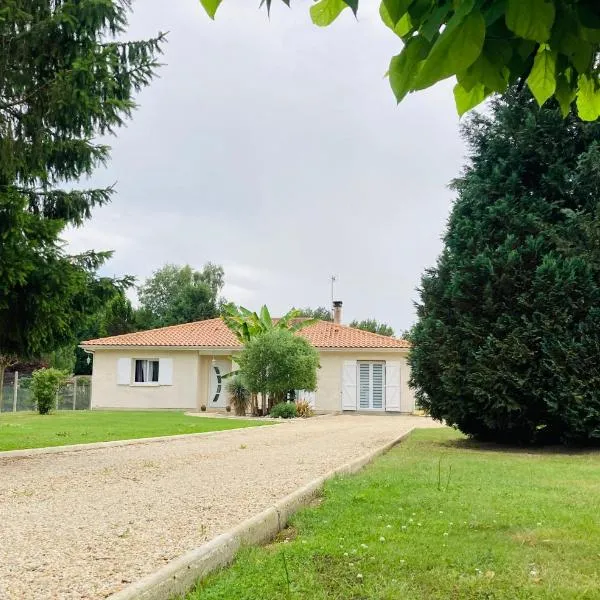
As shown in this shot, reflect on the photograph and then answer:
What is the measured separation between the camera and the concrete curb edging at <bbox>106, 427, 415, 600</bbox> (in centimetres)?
311

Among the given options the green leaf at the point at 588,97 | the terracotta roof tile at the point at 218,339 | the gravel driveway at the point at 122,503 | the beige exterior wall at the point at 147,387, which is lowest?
the gravel driveway at the point at 122,503

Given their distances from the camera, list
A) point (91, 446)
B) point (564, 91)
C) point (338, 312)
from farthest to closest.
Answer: point (338, 312) < point (91, 446) < point (564, 91)

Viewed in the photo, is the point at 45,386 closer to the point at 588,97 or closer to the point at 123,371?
the point at 123,371

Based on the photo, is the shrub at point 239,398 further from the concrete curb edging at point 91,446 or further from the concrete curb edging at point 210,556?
the concrete curb edging at point 210,556

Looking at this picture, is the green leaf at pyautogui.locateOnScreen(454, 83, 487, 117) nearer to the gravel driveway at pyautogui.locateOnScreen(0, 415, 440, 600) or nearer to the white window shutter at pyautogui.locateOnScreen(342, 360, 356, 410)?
the gravel driveway at pyautogui.locateOnScreen(0, 415, 440, 600)

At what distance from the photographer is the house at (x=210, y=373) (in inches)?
1096

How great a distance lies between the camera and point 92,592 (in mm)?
3182

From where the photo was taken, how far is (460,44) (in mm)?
1497

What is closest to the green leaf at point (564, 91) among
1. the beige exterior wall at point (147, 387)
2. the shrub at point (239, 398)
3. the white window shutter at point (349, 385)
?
the shrub at point (239, 398)

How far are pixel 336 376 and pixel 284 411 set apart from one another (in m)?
6.76

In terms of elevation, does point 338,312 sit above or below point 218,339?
above

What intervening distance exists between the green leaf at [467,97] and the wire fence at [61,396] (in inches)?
1061

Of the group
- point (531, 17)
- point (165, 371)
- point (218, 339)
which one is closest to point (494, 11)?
point (531, 17)

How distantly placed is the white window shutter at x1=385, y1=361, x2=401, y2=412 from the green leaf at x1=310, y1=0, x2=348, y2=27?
1041 inches
